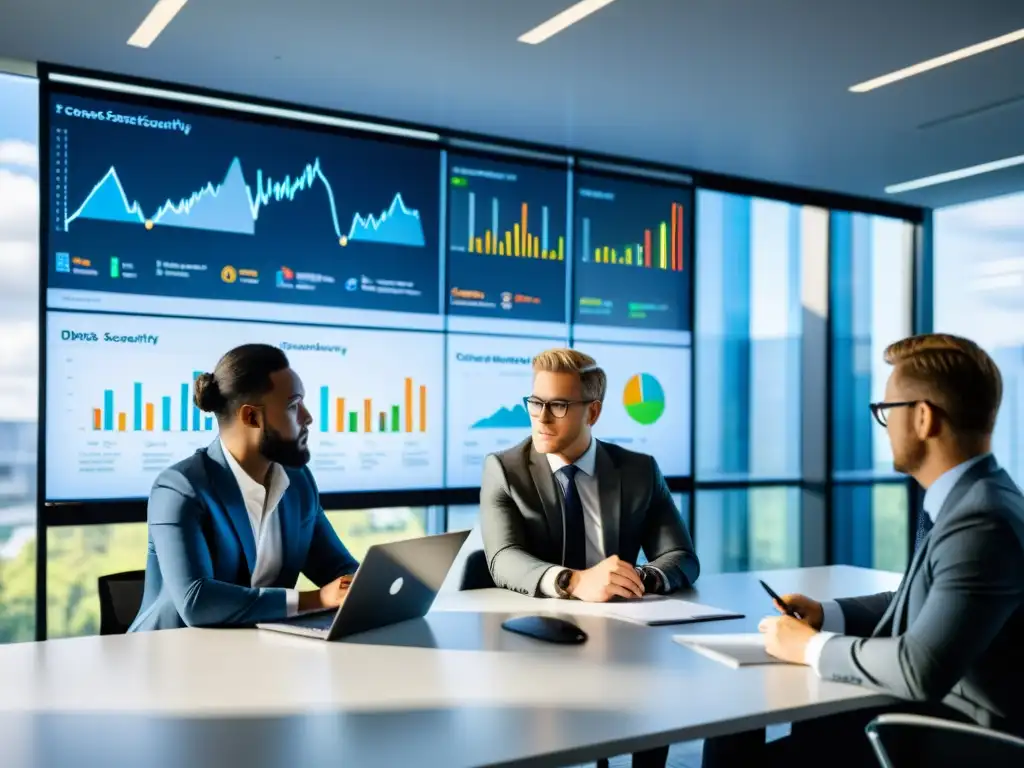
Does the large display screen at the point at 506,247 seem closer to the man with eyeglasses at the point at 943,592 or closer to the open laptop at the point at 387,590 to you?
the open laptop at the point at 387,590

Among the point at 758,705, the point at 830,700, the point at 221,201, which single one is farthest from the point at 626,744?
the point at 221,201

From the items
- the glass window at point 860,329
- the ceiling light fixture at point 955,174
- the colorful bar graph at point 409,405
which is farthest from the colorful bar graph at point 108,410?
the ceiling light fixture at point 955,174

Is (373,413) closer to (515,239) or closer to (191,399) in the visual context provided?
(191,399)

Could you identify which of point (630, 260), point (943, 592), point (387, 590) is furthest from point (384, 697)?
point (630, 260)

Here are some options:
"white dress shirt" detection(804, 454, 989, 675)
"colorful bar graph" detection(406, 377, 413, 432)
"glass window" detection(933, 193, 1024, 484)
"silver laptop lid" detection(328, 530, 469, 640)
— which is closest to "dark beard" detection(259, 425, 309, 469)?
"silver laptop lid" detection(328, 530, 469, 640)

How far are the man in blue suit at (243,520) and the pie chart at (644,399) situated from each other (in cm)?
321

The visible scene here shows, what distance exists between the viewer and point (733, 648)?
209 centimetres

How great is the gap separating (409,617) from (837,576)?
152 centimetres

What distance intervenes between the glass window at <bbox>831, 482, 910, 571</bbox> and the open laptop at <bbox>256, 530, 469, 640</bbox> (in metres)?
4.99

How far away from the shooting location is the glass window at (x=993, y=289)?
6.62 m

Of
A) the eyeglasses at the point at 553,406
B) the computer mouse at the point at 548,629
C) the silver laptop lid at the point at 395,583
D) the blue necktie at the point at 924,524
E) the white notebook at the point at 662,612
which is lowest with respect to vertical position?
the white notebook at the point at 662,612

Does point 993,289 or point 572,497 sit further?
point 993,289

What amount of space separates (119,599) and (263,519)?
45cm

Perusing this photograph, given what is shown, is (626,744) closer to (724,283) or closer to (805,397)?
(724,283)
